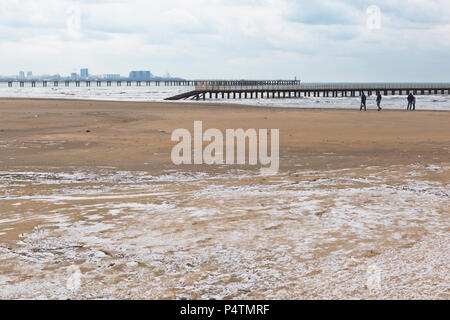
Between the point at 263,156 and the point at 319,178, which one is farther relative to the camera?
the point at 263,156

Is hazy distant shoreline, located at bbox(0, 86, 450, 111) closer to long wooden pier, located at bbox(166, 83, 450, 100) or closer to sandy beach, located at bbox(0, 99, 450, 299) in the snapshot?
long wooden pier, located at bbox(166, 83, 450, 100)

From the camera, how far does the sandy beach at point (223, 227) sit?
4.93m

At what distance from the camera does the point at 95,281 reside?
5000 millimetres

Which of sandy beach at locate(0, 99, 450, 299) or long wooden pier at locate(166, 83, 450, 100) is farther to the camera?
long wooden pier at locate(166, 83, 450, 100)

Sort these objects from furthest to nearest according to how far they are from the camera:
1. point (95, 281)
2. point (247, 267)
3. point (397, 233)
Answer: point (397, 233) < point (247, 267) < point (95, 281)

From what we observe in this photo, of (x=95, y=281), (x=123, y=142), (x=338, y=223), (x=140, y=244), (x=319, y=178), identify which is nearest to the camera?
(x=95, y=281)

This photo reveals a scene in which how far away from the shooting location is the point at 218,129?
2116cm

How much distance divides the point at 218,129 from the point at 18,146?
813 centimetres

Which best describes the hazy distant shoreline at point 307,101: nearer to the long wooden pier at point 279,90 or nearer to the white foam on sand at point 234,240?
the long wooden pier at point 279,90

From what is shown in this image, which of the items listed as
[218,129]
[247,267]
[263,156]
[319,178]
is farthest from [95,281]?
[218,129]

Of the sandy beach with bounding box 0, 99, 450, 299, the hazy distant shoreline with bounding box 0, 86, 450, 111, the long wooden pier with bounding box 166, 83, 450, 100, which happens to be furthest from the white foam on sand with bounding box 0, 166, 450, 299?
the long wooden pier with bounding box 166, 83, 450, 100

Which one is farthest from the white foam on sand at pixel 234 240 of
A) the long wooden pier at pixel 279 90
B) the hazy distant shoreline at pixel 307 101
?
the long wooden pier at pixel 279 90

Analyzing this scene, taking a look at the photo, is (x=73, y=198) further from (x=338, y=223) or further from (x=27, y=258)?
(x=338, y=223)

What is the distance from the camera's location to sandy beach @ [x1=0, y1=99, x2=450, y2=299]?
4926 millimetres
